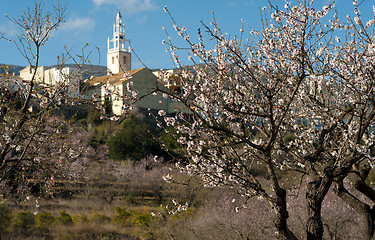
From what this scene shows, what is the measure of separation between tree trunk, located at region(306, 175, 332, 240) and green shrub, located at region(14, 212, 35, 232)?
1025cm

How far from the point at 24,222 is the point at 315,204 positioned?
10610mm

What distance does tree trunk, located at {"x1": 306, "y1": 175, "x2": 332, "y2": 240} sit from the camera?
5.19 m

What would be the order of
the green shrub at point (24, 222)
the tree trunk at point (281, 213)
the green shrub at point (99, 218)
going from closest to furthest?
the tree trunk at point (281, 213) < the green shrub at point (24, 222) < the green shrub at point (99, 218)

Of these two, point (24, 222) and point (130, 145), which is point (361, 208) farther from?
point (130, 145)

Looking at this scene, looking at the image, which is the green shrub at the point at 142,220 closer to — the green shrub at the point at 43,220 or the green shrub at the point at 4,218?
the green shrub at the point at 43,220

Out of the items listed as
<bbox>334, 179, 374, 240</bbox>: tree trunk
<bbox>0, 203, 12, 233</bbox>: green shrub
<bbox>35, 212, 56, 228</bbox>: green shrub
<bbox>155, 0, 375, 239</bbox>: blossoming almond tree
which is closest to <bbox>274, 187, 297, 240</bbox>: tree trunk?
<bbox>155, 0, 375, 239</bbox>: blossoming almond tree

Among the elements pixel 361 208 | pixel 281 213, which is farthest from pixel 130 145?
pixel 281 213

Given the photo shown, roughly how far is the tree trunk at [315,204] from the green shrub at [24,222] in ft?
33.6

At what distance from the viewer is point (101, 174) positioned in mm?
22359

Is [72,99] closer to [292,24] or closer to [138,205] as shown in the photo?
[292,24]

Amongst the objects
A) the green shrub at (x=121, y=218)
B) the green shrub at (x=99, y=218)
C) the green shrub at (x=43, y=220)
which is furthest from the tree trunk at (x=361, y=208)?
the green shrub at (x=43, y=220)

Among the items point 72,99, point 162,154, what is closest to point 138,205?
point 162,154

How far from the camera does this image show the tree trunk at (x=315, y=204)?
5188 millimetres

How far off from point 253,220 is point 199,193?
729 cm
